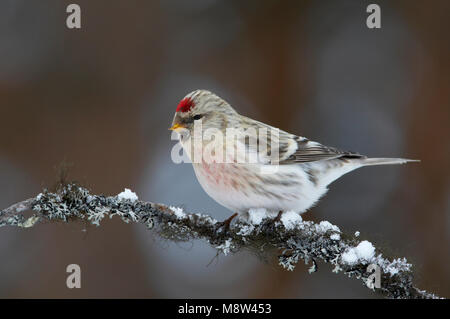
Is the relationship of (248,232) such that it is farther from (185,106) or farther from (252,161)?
(185,106)

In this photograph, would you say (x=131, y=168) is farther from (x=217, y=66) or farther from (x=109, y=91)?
(x=217, y=66)

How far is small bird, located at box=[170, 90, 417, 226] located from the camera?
2.21 meters

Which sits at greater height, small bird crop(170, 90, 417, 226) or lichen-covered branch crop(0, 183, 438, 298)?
small bird crop(170, 90, 417, 226)

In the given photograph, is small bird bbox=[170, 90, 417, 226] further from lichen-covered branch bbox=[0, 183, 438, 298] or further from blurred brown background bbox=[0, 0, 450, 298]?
blurred brown background bbox=[0, 0, 450, 298]

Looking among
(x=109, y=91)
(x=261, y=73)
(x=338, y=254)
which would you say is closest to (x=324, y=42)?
(x=261, y=73)

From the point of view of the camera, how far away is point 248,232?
184 centimetres

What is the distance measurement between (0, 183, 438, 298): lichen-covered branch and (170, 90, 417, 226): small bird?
29cm

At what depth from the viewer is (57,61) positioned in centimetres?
370

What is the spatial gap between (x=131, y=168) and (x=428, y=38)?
Answer: 8.74 ft

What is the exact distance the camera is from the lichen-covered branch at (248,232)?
1.44 m

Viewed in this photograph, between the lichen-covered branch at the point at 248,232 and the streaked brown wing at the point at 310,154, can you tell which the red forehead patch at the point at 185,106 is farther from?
the lichen-covered branch at the point at 248,232

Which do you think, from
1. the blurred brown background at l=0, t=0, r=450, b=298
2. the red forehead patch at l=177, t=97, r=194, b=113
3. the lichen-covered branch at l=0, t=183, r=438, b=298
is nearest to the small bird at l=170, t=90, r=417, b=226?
the red forehead patch at l=177, t=97, r=194, b=113

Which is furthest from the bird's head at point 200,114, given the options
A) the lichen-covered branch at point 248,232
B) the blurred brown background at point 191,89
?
the blurred brown background at point 191,89

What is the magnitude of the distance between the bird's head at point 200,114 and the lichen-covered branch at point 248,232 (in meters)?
0.70
